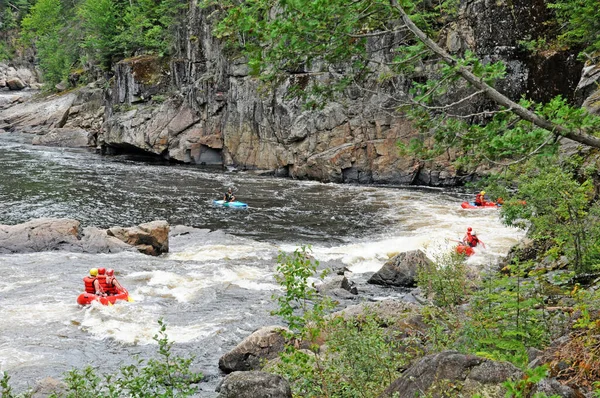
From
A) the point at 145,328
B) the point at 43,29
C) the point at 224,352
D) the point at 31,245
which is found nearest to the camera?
the point at 224,352

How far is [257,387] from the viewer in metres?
5.67

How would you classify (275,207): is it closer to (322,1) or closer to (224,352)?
(224,352)

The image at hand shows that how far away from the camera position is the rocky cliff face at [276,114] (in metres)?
30.5

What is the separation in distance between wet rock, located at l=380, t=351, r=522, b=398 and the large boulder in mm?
10516

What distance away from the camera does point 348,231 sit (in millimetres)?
21641

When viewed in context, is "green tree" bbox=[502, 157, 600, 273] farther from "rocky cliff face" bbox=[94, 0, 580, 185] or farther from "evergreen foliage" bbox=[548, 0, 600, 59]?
"rocky cliff face" bbox=[94, 0, 580, 185]

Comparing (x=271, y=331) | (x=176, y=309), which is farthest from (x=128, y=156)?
(x=271, y=331)

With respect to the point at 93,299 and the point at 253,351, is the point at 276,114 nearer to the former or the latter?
the point at 93,299

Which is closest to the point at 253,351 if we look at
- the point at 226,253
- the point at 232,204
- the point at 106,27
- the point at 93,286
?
the point at 93,286

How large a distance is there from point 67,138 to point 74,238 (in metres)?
34.1

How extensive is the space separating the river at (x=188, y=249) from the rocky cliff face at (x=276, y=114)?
2209 mm

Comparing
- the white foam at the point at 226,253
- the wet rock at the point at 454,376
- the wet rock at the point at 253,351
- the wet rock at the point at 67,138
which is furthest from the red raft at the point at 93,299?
the wet rock at the point at 67,138

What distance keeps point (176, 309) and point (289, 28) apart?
A: 942 centimetres

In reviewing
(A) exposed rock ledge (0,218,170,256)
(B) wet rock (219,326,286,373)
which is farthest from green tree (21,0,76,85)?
(B) wet rock (219,326,286,373)
